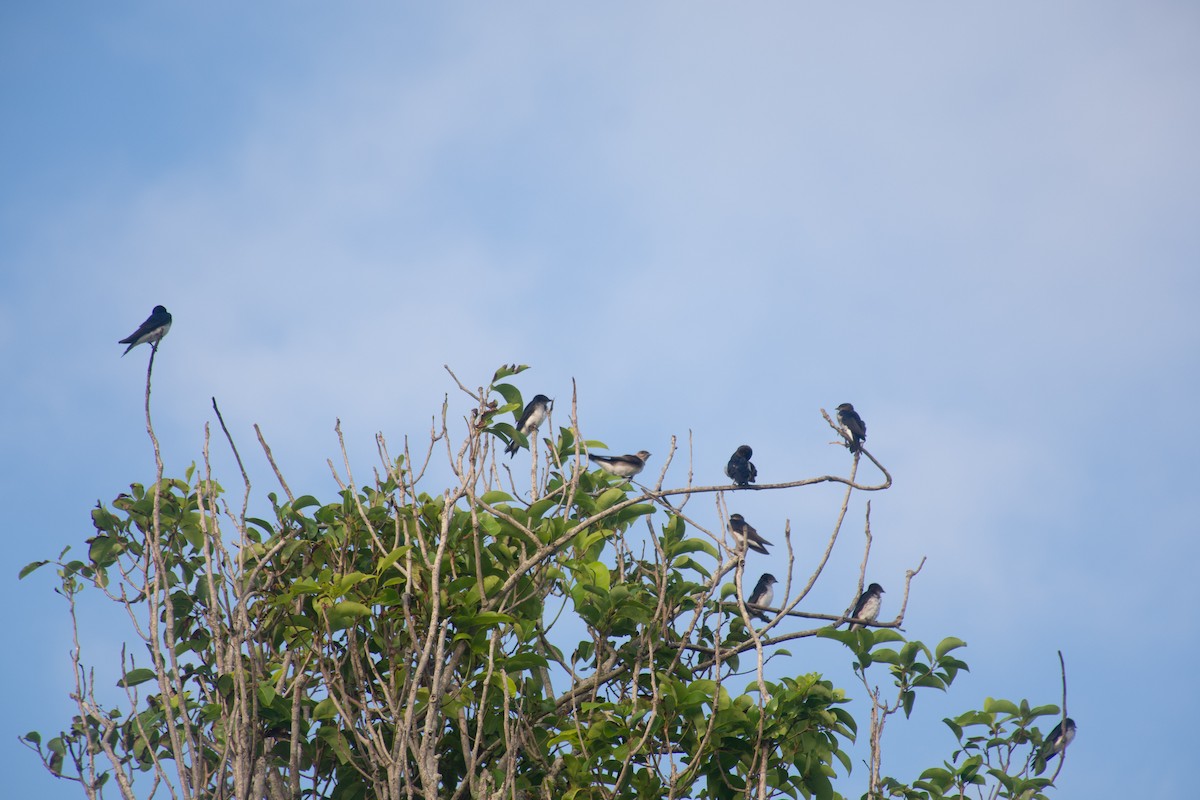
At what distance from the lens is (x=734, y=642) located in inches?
259

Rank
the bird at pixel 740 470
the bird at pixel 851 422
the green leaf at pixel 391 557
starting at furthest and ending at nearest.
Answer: the bird at pixel 740 470
the bird at pixel 851 422
the green leaf at pixel 391 557

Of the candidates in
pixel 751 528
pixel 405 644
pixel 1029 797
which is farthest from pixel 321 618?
pixel 751 528

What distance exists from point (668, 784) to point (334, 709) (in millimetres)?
1775

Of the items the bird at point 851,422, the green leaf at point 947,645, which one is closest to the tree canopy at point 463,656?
the green leaf at point 947,645

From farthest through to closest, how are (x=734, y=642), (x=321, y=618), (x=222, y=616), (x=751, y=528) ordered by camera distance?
(x=751, y=528) < (x=734, y=642) < (x=222, y=616) < (x=321, y=618)

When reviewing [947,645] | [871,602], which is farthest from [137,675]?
[871,602]

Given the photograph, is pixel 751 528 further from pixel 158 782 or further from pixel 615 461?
pixel 158 782

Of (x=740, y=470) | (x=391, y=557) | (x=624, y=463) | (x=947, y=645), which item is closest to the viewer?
(x=391, y=557)

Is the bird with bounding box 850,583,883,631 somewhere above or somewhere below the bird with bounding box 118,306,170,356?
below

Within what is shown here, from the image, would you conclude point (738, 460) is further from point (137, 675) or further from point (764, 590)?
point (137, 675)

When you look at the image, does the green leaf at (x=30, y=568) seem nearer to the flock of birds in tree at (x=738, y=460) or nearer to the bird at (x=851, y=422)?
the flock of birds in tree at (x=738, y=460)

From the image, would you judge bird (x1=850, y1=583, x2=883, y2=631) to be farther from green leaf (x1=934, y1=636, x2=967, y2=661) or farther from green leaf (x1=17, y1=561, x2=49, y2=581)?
green leaf (x1=17, y1=561, x2=49, y2=581)

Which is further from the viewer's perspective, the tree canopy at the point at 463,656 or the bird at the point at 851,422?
the bird at the point at 851,422

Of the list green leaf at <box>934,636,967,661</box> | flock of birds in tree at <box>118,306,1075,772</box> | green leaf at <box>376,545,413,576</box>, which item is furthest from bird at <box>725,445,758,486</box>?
green leaf at <box>376,545,413,576</box>
